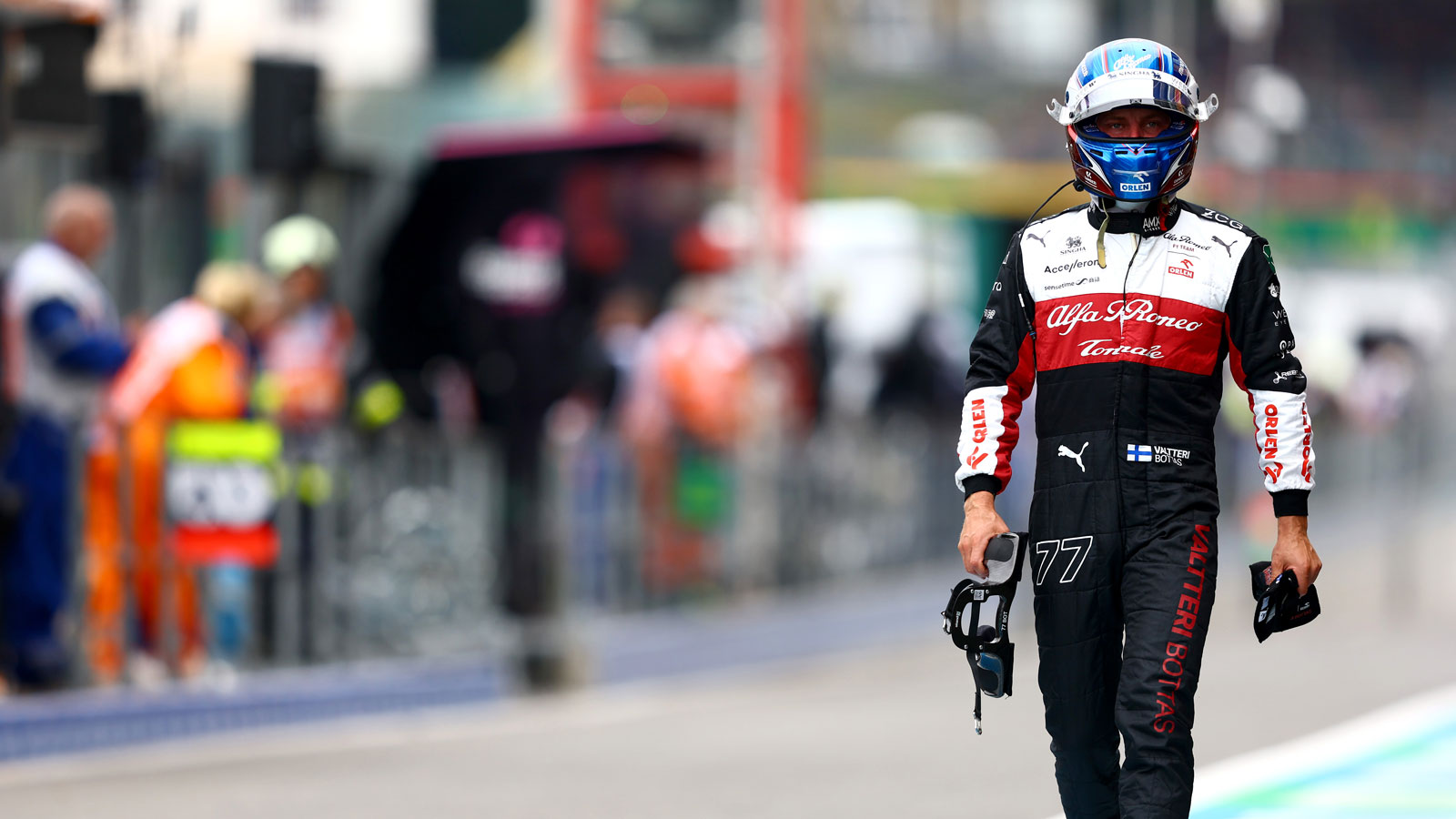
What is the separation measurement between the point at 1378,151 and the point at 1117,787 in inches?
1504

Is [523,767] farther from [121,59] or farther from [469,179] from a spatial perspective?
[469,179]

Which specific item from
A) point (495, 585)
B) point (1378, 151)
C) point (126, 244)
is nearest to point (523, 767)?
point (495, 585)

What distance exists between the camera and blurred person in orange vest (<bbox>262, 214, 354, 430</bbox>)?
12.3 m

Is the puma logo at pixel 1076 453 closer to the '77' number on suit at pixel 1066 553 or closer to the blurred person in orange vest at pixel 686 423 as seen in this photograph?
the '77' number on suit at pixel 1066 553

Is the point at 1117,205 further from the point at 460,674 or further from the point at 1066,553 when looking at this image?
the point at 460,674

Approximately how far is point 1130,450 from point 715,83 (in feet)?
84.6

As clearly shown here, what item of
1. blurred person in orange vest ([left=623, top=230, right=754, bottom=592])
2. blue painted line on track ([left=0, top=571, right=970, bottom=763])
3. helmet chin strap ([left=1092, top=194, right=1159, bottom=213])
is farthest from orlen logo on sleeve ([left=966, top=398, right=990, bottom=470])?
blurred person in orange vest ([left=623, top=230, right=754, bottom=592])

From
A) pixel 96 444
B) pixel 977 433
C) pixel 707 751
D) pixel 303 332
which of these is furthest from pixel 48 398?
pixel 977 433

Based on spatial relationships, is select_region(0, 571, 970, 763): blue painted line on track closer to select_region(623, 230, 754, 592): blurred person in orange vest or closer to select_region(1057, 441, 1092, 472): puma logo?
select_region(623, 230, 754, 592): blurred person in orange vest

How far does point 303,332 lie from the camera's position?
1251cm

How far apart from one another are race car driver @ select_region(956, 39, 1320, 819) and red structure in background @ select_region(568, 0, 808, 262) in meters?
21.5

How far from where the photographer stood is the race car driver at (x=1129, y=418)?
18.3ft

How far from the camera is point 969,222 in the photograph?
3297 centimetres

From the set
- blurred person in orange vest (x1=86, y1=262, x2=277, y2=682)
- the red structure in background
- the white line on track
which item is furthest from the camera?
the red structure in background
